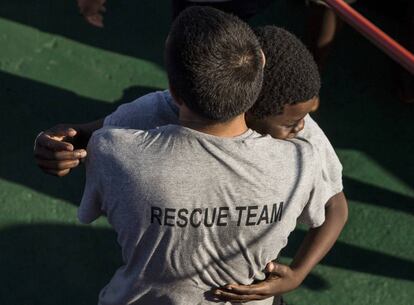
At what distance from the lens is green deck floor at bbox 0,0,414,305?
10.2 feet

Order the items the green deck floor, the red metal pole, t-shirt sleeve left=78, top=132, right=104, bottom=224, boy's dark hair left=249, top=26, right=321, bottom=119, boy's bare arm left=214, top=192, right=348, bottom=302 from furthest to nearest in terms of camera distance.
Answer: the green deck floor < the red metal pole < boy's bare arm left=214, top=192, right=348, bottom=302 < boy's dark hair left=249, top=26, right=321, bottom=119 < t-shirt sleeve left=78, top=132, right=104, bottom=224

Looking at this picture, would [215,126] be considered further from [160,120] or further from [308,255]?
[308,255]

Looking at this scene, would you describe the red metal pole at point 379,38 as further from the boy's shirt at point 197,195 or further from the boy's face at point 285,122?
the boy's shirt at point 197,195

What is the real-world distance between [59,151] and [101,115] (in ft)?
6.06

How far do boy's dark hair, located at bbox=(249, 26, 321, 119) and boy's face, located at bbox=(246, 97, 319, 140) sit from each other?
1cm

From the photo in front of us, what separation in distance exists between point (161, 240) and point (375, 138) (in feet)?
7.47

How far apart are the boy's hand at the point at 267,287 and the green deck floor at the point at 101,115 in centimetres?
114

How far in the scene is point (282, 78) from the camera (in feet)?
5.79

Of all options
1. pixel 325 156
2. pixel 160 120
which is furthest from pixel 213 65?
pixel 325 156

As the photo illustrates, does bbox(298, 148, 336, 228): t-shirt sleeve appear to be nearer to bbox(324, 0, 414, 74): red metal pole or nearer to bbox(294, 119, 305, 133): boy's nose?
bbox(294, 119, 305, 133): boy's nose

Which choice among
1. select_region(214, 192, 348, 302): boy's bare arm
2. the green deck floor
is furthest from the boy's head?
the green deck floor

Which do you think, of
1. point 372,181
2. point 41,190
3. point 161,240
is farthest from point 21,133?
point 161,240

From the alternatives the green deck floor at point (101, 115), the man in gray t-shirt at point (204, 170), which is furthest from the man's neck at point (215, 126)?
the green deck floor at point (101, 115)

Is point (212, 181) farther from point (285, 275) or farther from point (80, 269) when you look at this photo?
point (80, 269)
